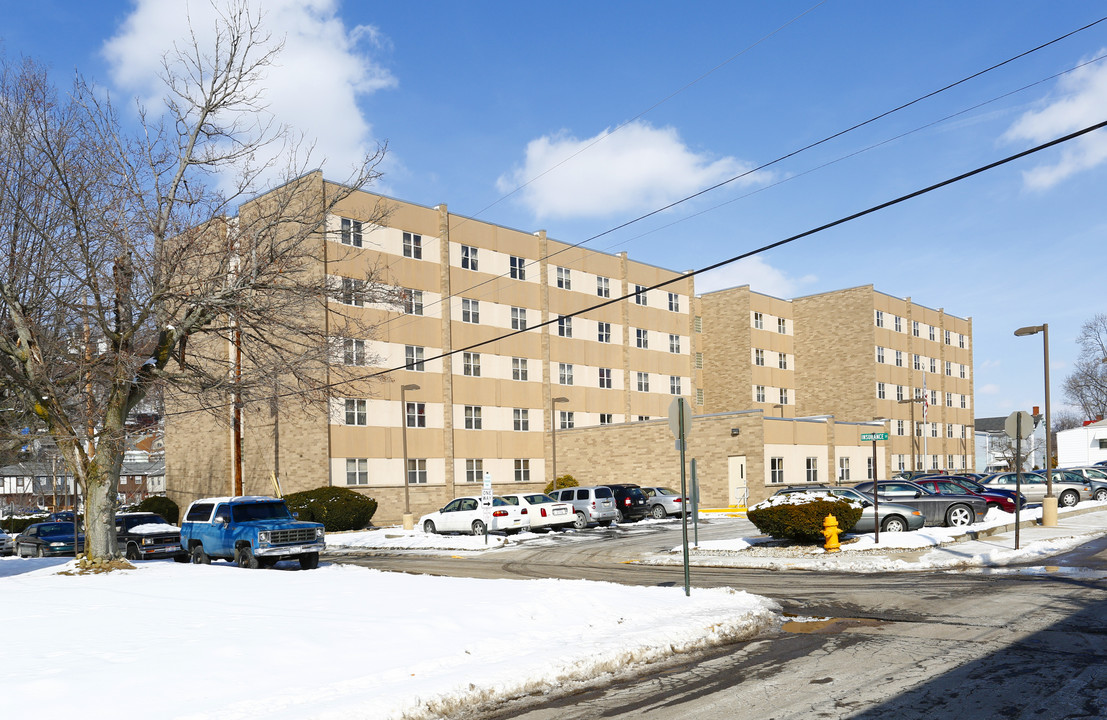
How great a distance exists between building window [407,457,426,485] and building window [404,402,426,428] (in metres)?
1.74

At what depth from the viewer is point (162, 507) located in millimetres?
45906

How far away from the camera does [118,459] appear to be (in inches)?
781

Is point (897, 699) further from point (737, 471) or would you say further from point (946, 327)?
point (946, 327)

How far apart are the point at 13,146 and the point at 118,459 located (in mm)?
7150

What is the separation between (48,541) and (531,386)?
2706 cm

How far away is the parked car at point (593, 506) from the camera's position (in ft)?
113

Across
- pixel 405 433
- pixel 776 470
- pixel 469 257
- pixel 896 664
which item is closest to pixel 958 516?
pixel 776 470

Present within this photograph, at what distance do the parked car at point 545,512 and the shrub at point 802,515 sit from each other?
11.6 metres

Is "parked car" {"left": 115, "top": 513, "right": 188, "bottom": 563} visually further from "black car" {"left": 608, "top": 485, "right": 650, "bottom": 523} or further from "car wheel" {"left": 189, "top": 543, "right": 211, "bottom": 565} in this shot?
"black car" {"left": 608, "top": 485, "right": 650, "bottom": 523}

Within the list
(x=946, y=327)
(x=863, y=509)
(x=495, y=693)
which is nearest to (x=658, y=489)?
(x=863, y=509)

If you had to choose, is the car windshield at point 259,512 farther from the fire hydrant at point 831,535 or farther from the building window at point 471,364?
the building window at point 471,364

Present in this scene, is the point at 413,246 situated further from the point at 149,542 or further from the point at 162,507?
the point at 149,542

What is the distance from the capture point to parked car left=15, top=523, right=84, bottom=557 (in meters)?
30.1

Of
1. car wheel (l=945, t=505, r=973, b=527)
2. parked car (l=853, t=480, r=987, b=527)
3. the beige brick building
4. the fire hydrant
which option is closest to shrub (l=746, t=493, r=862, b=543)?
the fire hydrant
